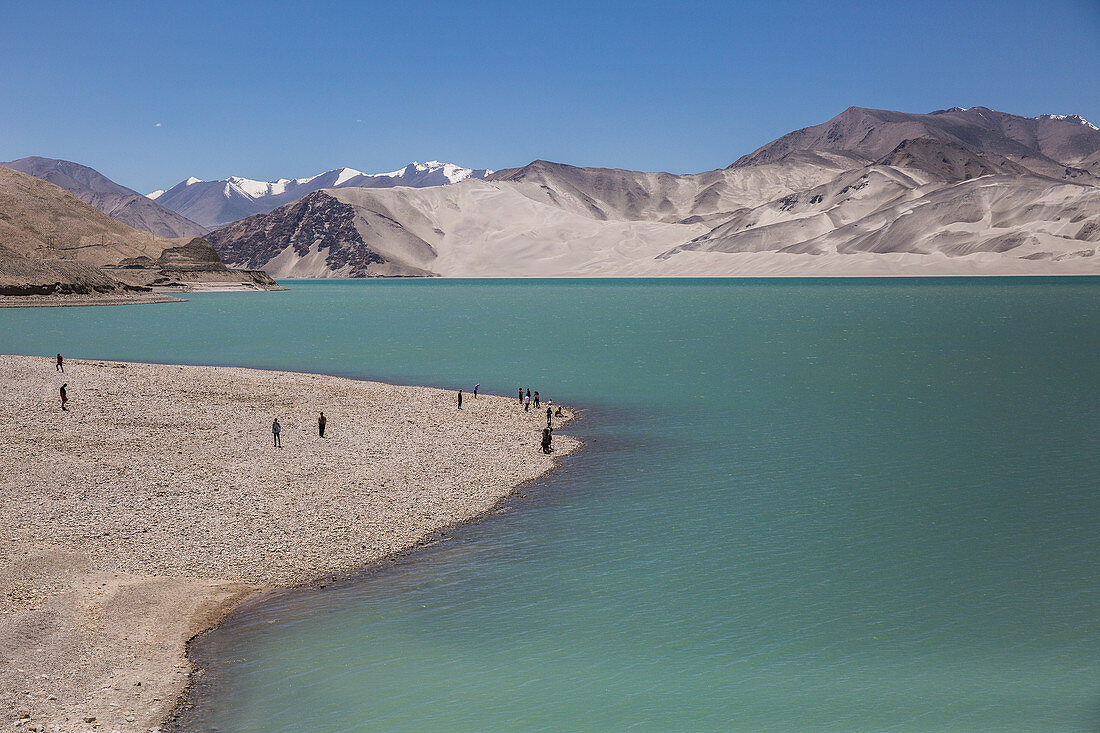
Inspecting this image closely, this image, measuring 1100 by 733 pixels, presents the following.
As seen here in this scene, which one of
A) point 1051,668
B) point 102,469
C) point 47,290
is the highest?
point 47,290

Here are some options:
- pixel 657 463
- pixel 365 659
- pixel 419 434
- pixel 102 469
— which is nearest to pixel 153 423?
pixel 102 469

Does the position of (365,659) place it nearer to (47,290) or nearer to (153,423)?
(153,423)

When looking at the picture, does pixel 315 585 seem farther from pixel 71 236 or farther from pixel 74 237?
pixel 71 236

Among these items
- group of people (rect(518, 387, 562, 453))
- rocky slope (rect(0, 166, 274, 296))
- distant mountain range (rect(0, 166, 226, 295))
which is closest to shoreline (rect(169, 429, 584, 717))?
group of people (rect(518, 387, 562, 453))

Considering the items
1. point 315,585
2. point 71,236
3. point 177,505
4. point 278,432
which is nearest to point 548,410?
point 278,432

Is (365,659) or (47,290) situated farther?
(47,290)

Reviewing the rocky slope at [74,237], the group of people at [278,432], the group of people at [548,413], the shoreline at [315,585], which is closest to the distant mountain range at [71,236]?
the rocky slope at [74,237]
